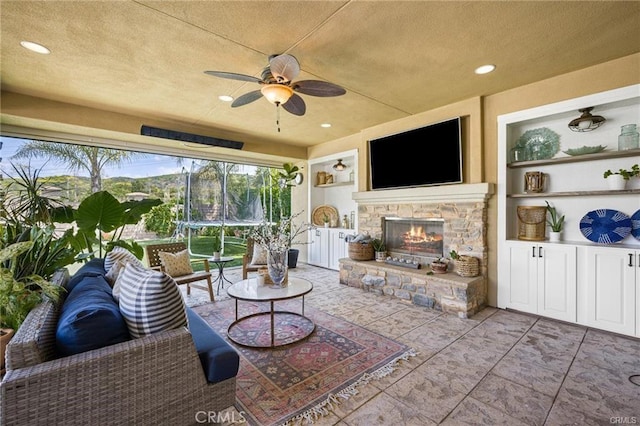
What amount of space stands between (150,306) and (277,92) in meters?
1.98

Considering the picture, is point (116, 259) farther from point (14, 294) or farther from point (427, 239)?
point (427, 239)

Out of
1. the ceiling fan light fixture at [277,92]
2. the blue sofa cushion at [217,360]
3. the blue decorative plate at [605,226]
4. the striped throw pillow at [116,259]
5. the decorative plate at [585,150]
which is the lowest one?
the blue sofa cushion at [217,360]

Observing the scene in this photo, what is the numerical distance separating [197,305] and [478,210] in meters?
4.02

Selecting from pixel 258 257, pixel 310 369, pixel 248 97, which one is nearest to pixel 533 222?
pixel 310 369

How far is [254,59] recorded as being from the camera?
2727mm

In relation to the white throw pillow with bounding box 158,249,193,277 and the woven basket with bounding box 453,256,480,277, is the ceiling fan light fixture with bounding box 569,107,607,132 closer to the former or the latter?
the woven basket with bounding box 453,256,480,277

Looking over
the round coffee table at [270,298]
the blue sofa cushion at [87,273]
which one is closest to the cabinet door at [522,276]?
the round coffee table at [270,298]

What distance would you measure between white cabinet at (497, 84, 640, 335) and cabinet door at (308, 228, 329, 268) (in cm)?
339

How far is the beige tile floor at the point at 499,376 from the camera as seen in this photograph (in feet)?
5.87

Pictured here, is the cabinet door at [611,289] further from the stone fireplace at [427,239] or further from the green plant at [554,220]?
the stone fireplace at [427,239]

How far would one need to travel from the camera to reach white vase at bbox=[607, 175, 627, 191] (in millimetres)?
2893

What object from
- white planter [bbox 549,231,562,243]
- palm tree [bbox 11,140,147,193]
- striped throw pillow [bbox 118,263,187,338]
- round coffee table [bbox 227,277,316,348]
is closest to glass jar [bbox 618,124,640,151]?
white planter [bbox 549,231,562,243]

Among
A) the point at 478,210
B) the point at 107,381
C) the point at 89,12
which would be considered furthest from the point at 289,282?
the point at 89,12

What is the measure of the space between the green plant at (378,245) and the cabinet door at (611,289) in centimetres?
249
